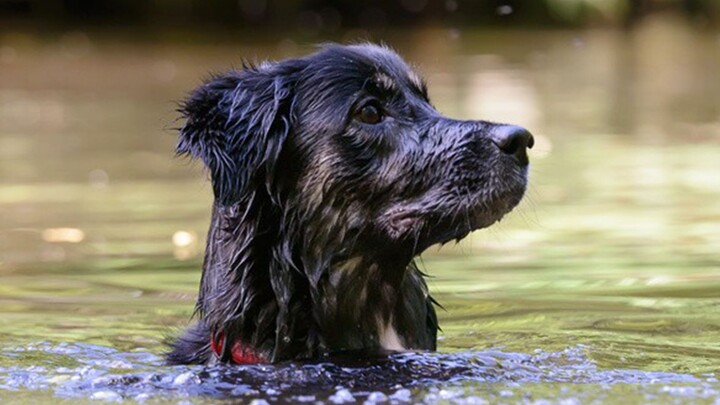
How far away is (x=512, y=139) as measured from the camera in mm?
6090

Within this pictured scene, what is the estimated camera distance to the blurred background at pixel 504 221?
7750 millimetres

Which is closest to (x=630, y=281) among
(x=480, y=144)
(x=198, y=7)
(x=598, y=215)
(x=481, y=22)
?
(x=598, y=215)

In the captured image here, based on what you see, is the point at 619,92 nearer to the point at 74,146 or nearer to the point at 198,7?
the point at 74,146

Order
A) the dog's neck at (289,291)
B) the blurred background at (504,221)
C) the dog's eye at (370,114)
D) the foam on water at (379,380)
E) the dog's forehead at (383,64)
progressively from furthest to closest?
1. the blurred background at (504,221)
2. the dog's forehead at (383,64)
3. the dog's eye at (370,114)
4. the dog's neck at (289,291)
5. the foam on water at (379,380)

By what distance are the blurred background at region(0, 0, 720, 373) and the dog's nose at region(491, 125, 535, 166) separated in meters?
0.96

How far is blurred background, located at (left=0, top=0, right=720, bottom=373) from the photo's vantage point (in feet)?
25.4

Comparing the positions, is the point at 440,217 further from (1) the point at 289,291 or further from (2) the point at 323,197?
(1) the point at 289,291

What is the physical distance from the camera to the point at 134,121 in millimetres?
18594

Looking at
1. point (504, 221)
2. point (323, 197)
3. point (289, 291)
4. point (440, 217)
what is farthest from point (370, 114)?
point (504, 221)

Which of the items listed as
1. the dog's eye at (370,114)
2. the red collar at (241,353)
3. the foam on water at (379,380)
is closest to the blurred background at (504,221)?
the foam on water at (379,380)

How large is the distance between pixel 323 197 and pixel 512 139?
844 millimetres

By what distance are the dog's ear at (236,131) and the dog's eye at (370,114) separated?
31 cm

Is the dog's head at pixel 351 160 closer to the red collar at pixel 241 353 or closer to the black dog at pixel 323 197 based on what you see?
the black dog at pixel 323 197

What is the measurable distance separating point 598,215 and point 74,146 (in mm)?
7301
